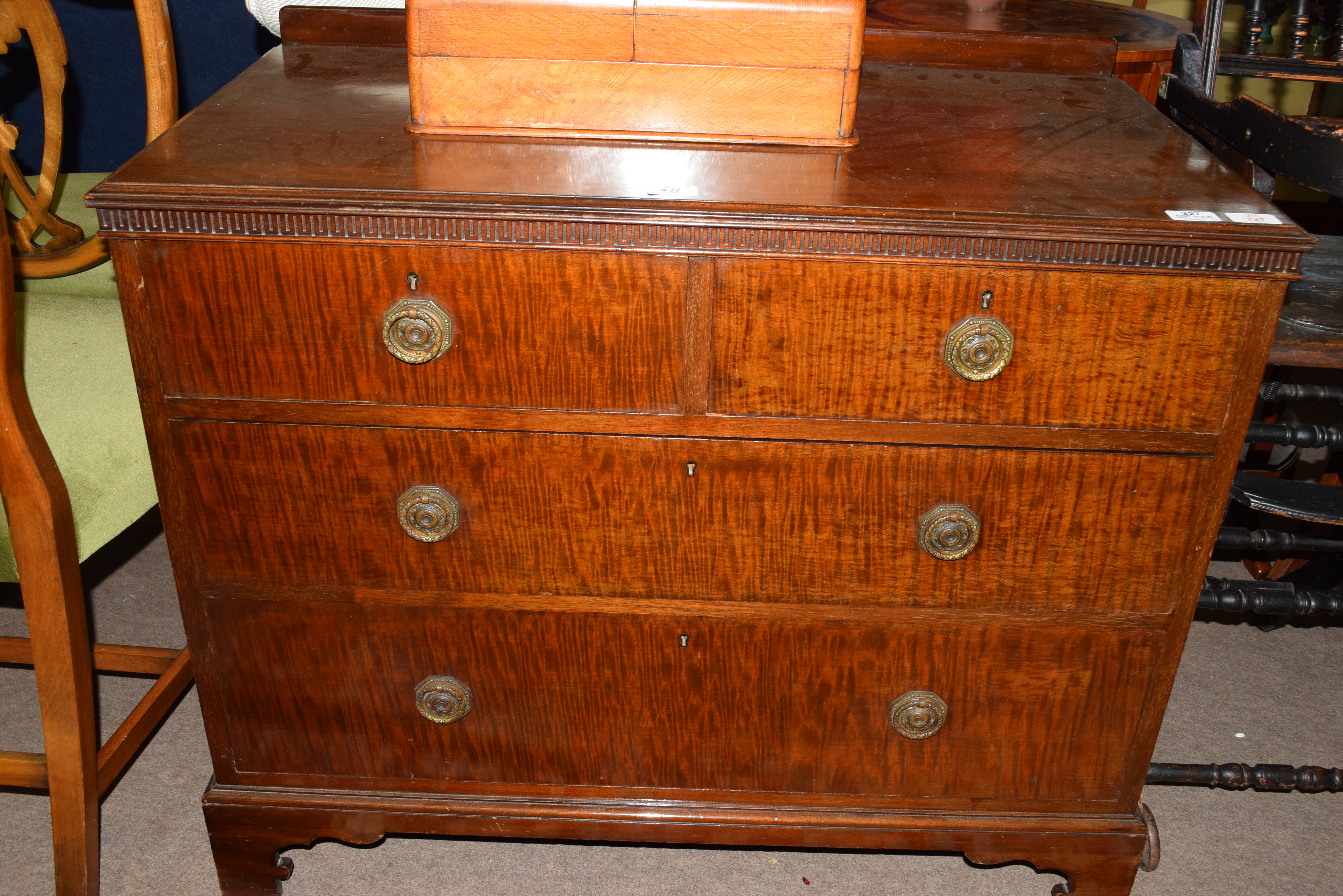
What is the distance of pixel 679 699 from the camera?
152 centimetres

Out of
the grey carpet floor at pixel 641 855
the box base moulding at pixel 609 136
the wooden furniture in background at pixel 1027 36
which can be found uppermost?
the wooden furniture in background at pixel 1027 36

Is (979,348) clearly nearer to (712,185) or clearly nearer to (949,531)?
(949,531)

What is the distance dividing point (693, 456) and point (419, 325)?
356 millimetres

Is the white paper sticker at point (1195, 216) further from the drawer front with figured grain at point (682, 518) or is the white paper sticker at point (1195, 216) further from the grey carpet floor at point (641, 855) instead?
the grey carpet floor at point (641, 855)

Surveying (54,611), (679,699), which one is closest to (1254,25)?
(679,699)

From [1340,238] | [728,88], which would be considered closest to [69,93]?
[728,88]

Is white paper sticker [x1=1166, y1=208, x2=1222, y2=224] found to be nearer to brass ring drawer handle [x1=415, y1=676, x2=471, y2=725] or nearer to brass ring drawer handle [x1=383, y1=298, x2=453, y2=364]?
brass ring drawer handle [x1=383, y1=298, x2=453, y2=364]

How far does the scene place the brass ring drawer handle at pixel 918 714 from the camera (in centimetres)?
149

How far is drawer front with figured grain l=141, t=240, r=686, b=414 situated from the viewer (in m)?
1.22

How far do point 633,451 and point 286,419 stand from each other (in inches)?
16.5

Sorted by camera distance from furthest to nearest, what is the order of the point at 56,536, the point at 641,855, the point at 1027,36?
the point at 641,855
the point at 1027,36
the point at 56,536

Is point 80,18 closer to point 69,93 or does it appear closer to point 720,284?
point 69,93

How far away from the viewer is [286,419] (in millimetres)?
1319

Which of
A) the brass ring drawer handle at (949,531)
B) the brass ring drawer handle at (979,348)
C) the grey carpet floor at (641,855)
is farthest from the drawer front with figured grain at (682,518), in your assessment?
the grey carpet floor at (641,855)
